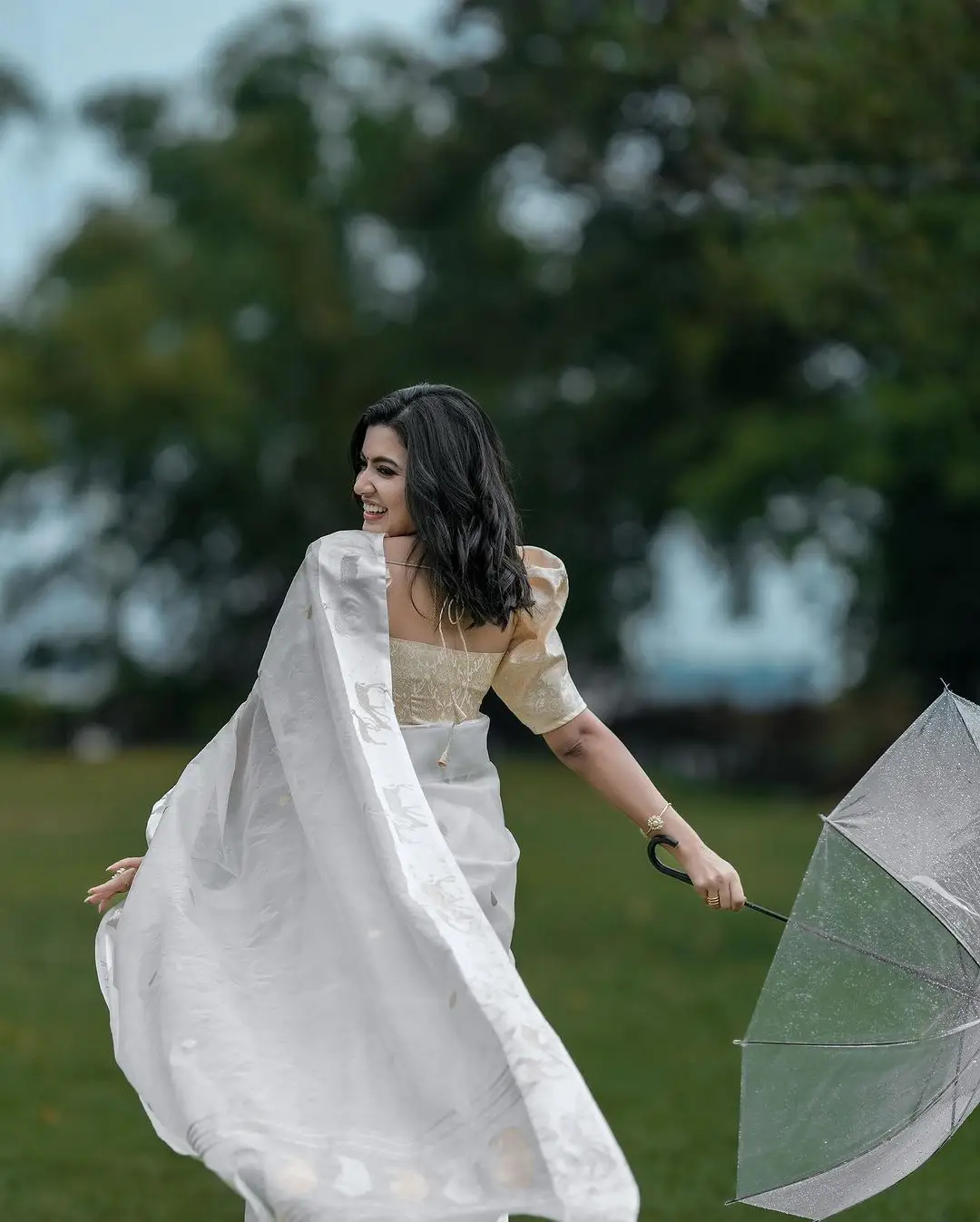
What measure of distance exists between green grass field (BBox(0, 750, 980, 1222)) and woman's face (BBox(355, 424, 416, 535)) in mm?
2941

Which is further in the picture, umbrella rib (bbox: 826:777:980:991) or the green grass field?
the green grass field

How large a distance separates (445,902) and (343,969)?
23 centimetres

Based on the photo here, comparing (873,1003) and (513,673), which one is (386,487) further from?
(873,1003)

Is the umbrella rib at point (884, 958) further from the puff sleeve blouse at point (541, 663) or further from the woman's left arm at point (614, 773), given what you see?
the puff sleeve blouse at point (541, 663)

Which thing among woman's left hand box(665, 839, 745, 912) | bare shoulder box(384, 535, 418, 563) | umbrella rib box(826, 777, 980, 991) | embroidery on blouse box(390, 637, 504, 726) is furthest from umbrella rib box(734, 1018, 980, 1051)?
bare shoulder box(384, 535, 418, 563)

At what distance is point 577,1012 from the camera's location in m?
9.23

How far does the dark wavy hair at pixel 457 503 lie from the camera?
3621 mm

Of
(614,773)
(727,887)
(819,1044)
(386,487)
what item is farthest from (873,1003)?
Answer: (386,487)

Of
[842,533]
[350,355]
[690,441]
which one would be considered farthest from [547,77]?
[350,355]

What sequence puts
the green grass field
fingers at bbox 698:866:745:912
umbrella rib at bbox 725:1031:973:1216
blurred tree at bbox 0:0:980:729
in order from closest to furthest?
fingers at bbox 698:866:745:912 < umbrella rib at bbox 725:1031:973:1216 < the green grass field < blurred tree at bbox 0:0:980:729

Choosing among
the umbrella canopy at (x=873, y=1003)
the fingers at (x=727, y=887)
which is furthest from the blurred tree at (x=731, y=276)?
the fingers at (x=727, y=887)

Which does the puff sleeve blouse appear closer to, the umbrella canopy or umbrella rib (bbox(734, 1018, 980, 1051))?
the umbrella canopy

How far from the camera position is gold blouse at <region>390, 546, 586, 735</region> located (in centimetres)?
363

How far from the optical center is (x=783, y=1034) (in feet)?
12.5
